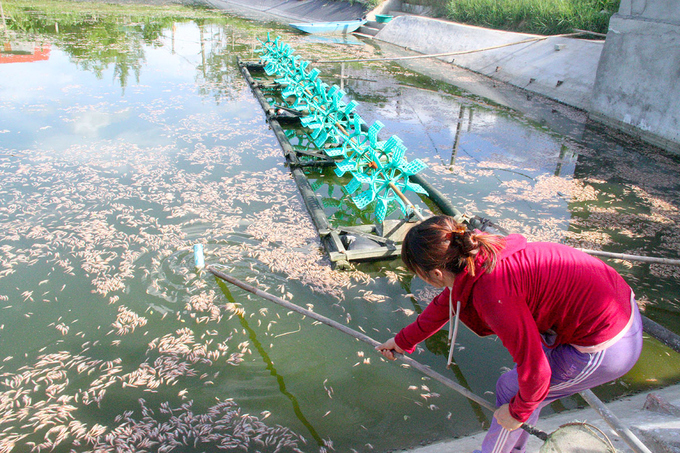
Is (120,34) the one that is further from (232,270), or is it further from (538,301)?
(538,301)

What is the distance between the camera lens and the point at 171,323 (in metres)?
3.98

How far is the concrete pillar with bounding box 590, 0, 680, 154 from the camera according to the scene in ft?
28.7

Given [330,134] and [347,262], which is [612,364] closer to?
[347,262]

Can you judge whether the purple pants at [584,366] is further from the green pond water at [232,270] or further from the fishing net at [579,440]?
Result: the green pond water at [232,270]

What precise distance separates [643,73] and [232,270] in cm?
972

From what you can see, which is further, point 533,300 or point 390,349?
point 390,349

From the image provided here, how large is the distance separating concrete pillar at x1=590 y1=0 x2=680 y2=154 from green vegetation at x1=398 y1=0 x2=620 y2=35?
5780 millimetres

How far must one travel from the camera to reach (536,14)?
1744 cm

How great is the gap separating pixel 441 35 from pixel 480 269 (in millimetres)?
19570

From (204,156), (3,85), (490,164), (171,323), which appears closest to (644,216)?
(490,164)

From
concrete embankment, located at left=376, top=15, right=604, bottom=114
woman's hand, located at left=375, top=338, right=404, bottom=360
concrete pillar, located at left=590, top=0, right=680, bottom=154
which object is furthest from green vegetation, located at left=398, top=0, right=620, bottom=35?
woman's hand, located at left=375, top=338, right=404, bottom=360

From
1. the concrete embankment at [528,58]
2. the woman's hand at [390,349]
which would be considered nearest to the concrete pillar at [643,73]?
the concrete embankment at [528,58]

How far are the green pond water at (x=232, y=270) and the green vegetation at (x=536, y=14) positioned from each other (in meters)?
7.43

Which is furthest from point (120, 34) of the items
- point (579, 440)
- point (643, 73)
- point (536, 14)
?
point (579, 440)
